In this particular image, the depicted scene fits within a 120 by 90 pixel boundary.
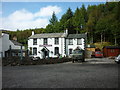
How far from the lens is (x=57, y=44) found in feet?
141

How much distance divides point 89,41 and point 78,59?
47.1m

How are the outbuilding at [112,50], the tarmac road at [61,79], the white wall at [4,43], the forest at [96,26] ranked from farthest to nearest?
the forest at [96,26] → the outbuilding at [112,50] → the white wall at [4,43] → the tarmac road at [61,79]

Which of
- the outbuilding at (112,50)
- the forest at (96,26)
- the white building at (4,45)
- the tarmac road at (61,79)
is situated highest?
the forest at (96,26)

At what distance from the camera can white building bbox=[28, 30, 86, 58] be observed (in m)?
42.4

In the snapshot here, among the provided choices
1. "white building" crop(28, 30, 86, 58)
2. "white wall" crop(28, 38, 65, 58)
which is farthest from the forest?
"white wall" crop(28, 38, 65, 58)

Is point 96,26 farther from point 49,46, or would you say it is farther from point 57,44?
point 49,46

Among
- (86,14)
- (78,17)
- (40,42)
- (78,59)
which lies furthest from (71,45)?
(86,14)

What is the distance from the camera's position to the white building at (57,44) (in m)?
42.4

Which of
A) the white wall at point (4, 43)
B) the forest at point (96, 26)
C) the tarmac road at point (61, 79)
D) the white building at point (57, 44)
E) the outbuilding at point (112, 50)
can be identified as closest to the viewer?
the tarmac road at point (61, 79)

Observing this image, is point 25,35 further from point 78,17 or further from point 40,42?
point 40,42

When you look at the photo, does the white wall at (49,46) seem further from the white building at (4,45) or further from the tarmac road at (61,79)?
the tarmac road at (61,79)

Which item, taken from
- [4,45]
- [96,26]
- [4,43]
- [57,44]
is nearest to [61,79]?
[57,44]

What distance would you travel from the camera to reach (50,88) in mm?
6898

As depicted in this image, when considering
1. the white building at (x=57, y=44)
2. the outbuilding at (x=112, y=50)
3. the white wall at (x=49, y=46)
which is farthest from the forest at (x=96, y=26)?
the white wall at (x=49, y=46)
